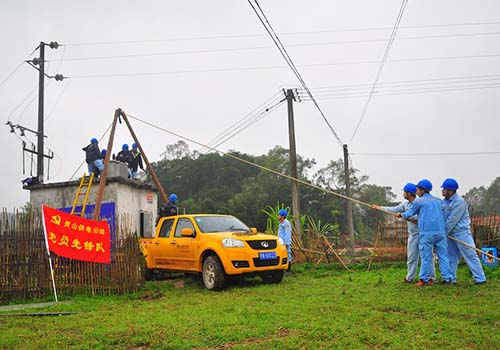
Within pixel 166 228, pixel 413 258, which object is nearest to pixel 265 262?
pixel 166 228

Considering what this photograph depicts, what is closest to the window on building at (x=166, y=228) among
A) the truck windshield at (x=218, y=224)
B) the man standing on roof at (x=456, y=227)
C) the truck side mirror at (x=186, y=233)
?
the truck windshield at (x=218, y=224)

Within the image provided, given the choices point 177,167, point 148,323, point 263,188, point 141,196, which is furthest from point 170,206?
point 177,167

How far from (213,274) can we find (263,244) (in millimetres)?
1173

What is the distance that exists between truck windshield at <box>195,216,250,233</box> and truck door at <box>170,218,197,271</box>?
0.72ft

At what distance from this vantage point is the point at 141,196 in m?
15.3

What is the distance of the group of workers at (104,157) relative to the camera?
14203 mm

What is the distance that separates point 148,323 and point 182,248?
398 cm

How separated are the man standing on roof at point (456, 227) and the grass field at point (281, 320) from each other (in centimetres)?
37

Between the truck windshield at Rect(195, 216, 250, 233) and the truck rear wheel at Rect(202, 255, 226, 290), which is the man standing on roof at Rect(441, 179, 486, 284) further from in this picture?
the truck rear wheel at Rect(202, 255, 226, 290)

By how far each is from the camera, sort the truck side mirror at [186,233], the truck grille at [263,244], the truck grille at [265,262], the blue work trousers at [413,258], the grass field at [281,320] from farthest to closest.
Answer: the truck side mirror at [186,233], the truck grille at [263,244], the truck grille at [265,262], the blue work trousers at [413,258], the grass field at [281,320]

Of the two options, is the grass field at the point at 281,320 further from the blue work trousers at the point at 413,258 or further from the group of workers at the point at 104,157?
the group of workers at the point at 104,157

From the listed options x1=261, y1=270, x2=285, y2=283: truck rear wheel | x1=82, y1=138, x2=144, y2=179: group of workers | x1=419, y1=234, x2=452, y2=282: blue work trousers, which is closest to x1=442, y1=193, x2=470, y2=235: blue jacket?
x1=419, y1=234, x2=452, y2=282: blue work trousers

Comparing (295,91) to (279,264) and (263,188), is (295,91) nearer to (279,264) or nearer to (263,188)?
(279,264)

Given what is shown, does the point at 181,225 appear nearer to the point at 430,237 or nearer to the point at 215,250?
the point at 215,250
